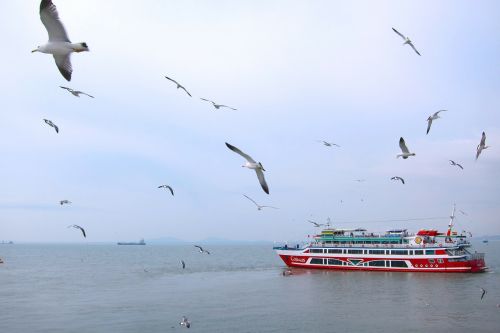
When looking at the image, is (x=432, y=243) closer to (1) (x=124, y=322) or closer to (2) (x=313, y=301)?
(2) (x=313, y=301)

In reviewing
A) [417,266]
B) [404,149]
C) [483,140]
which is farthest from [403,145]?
[417,266]

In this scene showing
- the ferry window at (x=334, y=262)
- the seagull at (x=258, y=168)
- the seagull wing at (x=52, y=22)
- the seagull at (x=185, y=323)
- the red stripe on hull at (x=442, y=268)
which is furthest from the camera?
the ferry window at (x=334, y=262)

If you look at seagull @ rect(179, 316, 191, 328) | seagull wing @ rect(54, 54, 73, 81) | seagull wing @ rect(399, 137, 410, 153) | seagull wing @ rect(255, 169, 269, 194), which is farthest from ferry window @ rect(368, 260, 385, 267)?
seagull wing @ rect(54, 54, 73, 81)

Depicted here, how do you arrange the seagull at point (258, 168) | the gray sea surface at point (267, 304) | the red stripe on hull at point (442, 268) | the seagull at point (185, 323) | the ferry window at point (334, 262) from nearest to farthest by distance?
the seagull at point (258, 168) < the seagull at point (185, 323) < the gray sea surface at point (267, 304) < the red stripe on hull at point (442, 268) < the ferry window at point (334, 262)

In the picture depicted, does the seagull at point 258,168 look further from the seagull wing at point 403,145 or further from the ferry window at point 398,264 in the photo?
the ferry window at point 398,264

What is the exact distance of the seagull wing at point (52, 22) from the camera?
825cm

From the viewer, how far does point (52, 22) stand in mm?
8461

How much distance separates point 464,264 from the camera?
157 ft

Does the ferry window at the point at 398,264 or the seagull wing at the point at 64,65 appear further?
the ferry window at the point at 398,264

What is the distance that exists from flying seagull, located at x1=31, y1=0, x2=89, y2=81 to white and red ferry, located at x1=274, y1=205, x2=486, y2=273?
46.5m

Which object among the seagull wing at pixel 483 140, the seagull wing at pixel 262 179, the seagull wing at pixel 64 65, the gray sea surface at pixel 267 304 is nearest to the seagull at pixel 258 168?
the seagull wing at pixel 262 179

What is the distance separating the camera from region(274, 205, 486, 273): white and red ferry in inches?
1917

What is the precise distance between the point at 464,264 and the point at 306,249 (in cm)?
1698

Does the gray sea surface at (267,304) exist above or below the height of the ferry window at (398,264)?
below
